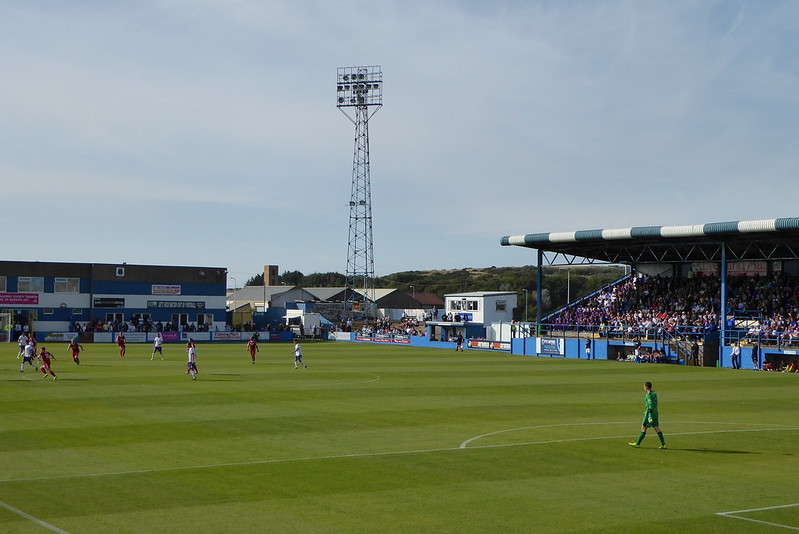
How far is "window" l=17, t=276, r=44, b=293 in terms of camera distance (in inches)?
3541

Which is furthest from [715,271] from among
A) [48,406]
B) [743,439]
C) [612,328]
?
[48,406]

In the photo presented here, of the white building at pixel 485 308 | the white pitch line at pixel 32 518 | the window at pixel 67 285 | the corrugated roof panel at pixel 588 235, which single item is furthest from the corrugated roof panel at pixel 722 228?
the window at pixel 67 285

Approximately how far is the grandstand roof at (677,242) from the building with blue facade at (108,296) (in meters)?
40.6

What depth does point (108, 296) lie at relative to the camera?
313 ft

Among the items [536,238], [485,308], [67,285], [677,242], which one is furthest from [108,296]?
[677,242]

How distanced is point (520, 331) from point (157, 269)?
4374cm

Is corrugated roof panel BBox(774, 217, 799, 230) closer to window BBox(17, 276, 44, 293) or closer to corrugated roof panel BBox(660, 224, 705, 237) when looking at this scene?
corrugated roof panel BBox(660, 224, 705, 237)

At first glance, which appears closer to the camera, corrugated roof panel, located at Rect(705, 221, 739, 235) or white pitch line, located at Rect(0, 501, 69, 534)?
white pitch line, located at Rect(0, 501, 69, 534)

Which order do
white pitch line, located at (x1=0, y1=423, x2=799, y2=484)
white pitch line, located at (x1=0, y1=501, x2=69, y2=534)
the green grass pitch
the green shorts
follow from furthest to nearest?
the green shorts
white pitch line, located at (x1=0, y1=423, x2=799, y2=484)
the green grass pitch
white pitch line, located at (x1=0, y1=501, x2=69, y2=534)

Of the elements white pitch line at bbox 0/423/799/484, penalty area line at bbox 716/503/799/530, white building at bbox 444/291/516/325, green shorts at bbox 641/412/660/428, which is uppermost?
white building at bbox 444/291/516/325

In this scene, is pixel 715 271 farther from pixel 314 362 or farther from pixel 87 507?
pixel 87 507

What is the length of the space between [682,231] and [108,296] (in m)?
60.8

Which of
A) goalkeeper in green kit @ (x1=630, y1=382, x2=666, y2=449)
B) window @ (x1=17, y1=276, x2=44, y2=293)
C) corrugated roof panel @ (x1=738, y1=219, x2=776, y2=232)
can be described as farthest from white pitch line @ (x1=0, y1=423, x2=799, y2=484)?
window @ (x1=17, y1=276, x2=44, y2=293)

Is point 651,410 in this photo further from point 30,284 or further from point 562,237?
point 30,284
